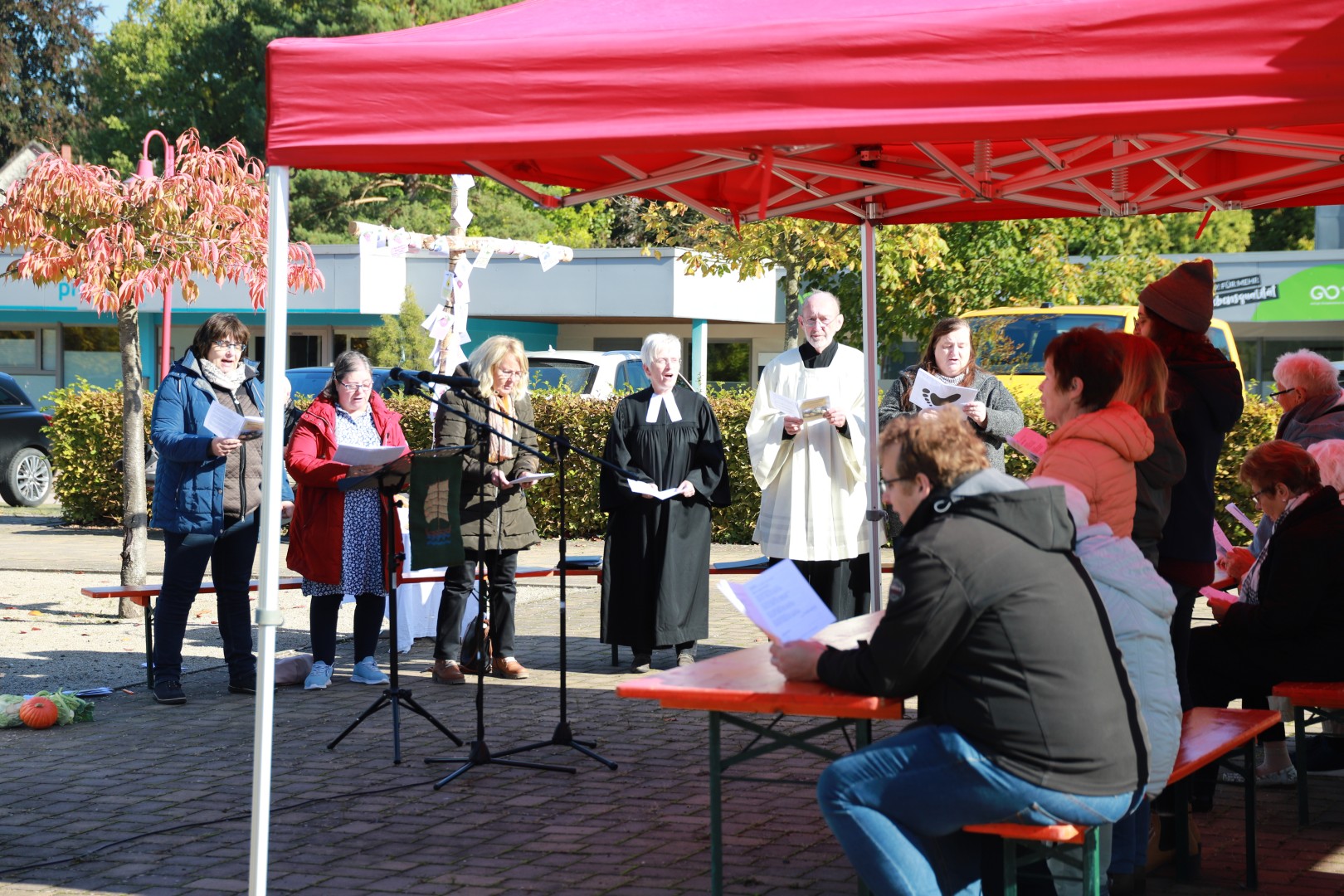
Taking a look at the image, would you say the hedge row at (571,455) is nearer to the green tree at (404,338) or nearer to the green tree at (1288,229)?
the green tree at (404,338)

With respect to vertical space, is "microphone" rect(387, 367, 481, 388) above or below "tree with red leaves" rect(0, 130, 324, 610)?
below

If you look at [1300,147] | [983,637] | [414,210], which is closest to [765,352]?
[414,210]

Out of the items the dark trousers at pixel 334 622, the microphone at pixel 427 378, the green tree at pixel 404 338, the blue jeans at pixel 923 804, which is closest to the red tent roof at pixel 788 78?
Answer: the microphone at pixel 427 378

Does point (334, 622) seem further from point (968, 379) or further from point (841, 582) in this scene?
point (968, 379)

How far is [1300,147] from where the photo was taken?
5473 mm

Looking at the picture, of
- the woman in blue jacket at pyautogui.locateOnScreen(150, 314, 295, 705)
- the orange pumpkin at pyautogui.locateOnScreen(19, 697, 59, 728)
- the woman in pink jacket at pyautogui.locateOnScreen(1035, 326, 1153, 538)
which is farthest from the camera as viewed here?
the woman in blue jacket at pyautogui.locateOnScreen(150, 314, 295, 705)

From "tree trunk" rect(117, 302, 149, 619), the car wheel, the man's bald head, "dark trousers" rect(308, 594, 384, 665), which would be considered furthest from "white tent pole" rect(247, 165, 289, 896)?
the car wheel

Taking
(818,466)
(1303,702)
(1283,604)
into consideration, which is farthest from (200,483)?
(1303,702)

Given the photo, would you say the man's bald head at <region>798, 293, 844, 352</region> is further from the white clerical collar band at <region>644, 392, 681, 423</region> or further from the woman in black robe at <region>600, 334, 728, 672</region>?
the white clerical collar band at <region>644, 392, 681, 423</region>

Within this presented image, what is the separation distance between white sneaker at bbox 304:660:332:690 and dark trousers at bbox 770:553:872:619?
8.13 ft

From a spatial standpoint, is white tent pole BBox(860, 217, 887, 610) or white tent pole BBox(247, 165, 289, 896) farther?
white tent pole BBox(860, 217, 887, 610)

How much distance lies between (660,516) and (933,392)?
2.05 meters

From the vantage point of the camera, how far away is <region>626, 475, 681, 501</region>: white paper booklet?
6.74m

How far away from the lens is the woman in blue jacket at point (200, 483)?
7.24 meters
